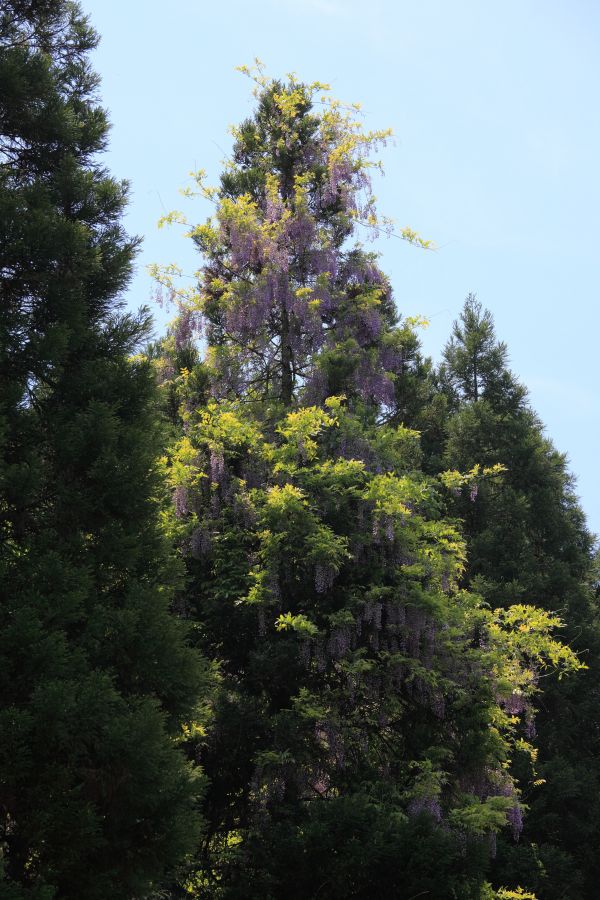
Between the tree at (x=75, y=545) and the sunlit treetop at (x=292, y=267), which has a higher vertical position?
the sunlit treetop at (x=292, y=267)

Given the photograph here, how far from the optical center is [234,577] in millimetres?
11461

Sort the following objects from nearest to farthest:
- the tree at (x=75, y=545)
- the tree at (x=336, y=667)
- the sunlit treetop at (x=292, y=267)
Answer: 1. the tree at (x=75, y=545)
2. the tree at (x=336, y=667)
3. the sunlit treetop at (x=292, y=267)

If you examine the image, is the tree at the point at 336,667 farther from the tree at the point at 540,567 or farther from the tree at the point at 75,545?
the tree at the point at 540,567

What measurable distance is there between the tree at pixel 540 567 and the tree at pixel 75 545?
894cm

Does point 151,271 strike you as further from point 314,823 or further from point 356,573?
point 314,823

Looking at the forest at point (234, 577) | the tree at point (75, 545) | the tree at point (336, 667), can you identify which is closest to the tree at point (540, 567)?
the forest at point (234, 577)

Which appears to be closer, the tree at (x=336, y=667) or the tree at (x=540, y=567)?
the tree at (x=336, y=667)

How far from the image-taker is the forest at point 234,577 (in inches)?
299

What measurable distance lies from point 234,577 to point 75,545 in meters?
3.38

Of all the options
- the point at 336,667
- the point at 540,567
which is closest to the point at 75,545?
the point at 336,667

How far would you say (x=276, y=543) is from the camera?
11078 mm

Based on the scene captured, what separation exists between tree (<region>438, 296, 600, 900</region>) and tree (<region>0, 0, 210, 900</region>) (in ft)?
29.3

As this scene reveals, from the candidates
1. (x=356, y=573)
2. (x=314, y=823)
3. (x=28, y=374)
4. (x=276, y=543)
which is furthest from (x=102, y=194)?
(x=314, y=823)

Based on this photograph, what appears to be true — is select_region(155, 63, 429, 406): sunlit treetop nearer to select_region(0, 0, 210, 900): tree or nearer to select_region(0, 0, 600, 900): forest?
select_region(0, 0, 600, 900): forest
